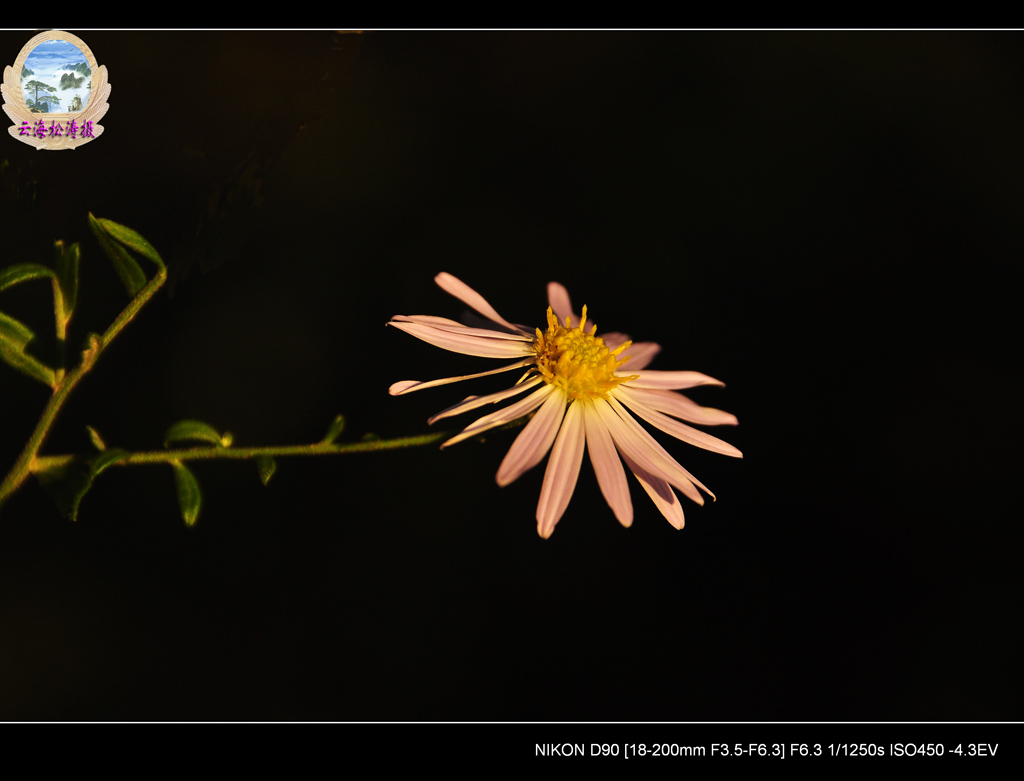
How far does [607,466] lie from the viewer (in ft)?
4.63

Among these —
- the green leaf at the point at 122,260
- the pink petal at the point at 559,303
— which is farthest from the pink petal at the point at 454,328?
the green leaf at the point at 122,260

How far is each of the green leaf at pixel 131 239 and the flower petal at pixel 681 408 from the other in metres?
1.11

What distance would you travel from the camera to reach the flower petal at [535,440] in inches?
48.6

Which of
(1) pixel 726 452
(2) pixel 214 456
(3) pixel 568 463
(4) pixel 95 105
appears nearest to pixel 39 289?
(4) pixel 95 105

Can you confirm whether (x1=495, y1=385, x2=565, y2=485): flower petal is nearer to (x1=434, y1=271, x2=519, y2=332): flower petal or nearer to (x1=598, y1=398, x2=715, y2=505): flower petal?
(x1=598, y1=398, x2=715, y2=505): flower petal

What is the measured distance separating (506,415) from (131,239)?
0.80 m

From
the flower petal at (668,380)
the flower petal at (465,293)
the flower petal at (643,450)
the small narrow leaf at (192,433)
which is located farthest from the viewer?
the flower petal at (668,380)

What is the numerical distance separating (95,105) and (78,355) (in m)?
0.78

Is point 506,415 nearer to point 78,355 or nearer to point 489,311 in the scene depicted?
point 489,311

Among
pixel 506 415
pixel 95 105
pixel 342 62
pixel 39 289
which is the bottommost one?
pixel 506 415

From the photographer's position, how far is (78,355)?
1.21 meters

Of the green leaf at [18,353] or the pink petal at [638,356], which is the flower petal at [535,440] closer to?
the pink petal at [638,356]

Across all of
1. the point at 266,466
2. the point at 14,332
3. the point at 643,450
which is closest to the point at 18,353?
the point at 14,332

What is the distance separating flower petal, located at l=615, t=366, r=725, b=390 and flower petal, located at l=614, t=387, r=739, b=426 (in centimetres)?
2
